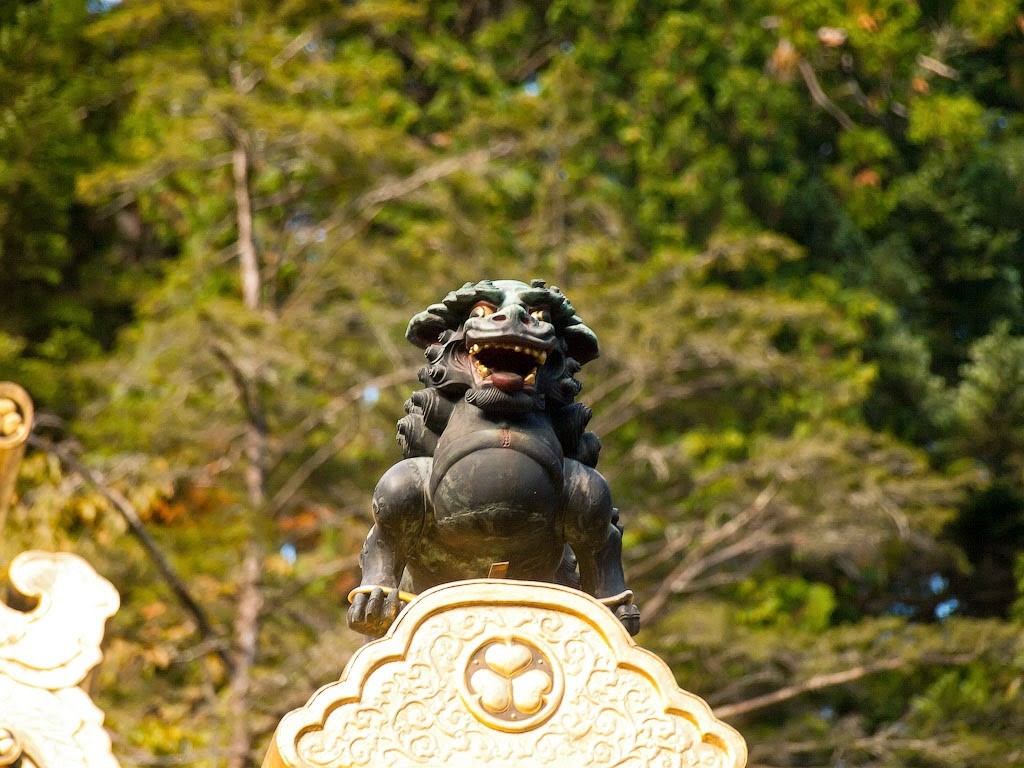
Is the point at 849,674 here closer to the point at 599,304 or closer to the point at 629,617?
the point at 599,304

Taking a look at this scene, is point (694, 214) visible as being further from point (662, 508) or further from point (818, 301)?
point (662, 508)

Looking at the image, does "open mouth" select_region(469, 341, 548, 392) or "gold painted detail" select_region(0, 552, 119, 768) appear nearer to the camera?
"gold painted detail" select_region(0, 552, 119, 768)

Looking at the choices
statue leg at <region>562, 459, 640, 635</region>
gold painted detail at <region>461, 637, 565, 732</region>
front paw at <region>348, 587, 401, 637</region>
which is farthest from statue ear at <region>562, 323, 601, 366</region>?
gold painted detail at <region>461, 637, 565, 732</region>

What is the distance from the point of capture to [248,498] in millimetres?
11609

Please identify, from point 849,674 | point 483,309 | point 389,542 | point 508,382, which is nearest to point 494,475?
point 508,382

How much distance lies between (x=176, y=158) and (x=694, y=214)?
4.55 meters

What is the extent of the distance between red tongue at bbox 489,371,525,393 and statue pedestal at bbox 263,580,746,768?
495mm

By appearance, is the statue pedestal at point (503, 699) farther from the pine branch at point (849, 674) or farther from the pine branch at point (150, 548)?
the pine branch at point (849, 674)

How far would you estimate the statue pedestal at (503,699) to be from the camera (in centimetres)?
345

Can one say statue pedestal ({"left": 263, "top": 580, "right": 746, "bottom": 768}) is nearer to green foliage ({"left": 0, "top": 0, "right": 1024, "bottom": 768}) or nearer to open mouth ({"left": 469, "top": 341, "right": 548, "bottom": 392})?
open mouth ({"left": 469, "top": 341, "right": 548, "bottom": 392})

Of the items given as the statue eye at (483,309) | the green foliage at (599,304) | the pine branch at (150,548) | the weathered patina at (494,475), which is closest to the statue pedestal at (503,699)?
the weathered patina at (494,475)

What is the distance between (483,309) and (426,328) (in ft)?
0.74

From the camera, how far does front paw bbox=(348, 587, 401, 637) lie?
3.90m

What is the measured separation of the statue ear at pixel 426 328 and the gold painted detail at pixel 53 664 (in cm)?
98
